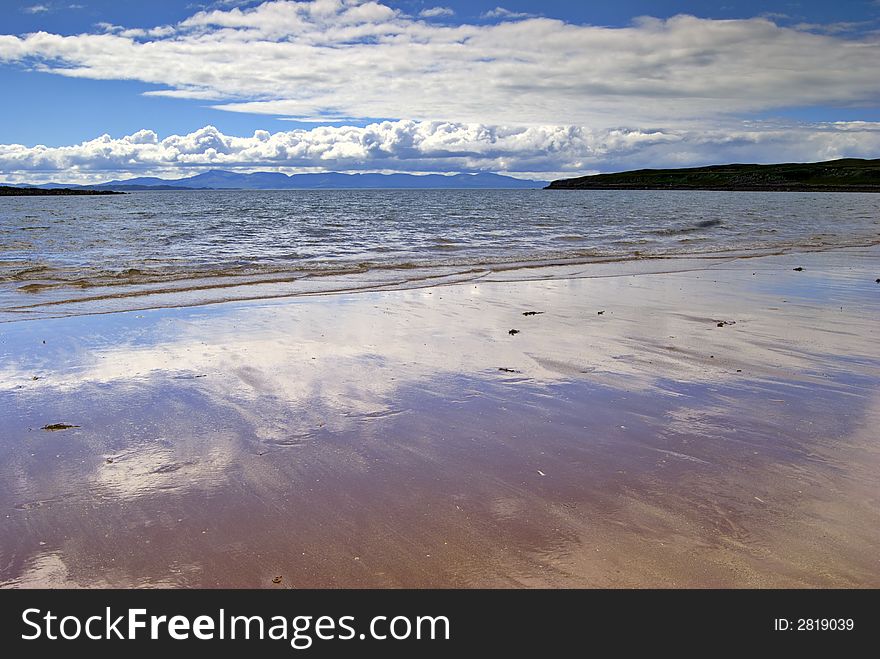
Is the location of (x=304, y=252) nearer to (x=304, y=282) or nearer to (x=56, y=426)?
(x=304, y=282)

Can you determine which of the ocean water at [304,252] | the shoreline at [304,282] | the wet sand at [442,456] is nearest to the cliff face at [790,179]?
Result: the ocean water at [304,252]

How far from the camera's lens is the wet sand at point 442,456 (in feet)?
13.6

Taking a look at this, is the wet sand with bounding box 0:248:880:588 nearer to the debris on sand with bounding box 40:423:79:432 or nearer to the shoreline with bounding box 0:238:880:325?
the debris on sand with bounding box 40:423:79:432

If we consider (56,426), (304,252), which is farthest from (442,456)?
(304,252)

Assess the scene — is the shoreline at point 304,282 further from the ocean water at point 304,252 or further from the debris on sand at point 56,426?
the debris on sand at point 56,426

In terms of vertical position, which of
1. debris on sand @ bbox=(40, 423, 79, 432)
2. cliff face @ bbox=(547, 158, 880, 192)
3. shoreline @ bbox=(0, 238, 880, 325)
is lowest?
debris on sand @ bbox=(40, 423, 79, 432)

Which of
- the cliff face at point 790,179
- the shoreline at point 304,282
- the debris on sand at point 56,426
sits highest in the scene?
the cliff face at point 790,179

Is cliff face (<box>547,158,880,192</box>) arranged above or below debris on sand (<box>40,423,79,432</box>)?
above

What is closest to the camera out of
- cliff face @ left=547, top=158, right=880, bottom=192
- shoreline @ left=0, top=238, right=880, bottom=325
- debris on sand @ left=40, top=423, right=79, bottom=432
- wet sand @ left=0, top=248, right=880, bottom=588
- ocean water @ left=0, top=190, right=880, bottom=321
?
wet sand @ left=0, top=248, right=880, bottom=588

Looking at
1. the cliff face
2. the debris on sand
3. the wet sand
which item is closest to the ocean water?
the wet sand

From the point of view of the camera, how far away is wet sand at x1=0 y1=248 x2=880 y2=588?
413 centimetres
